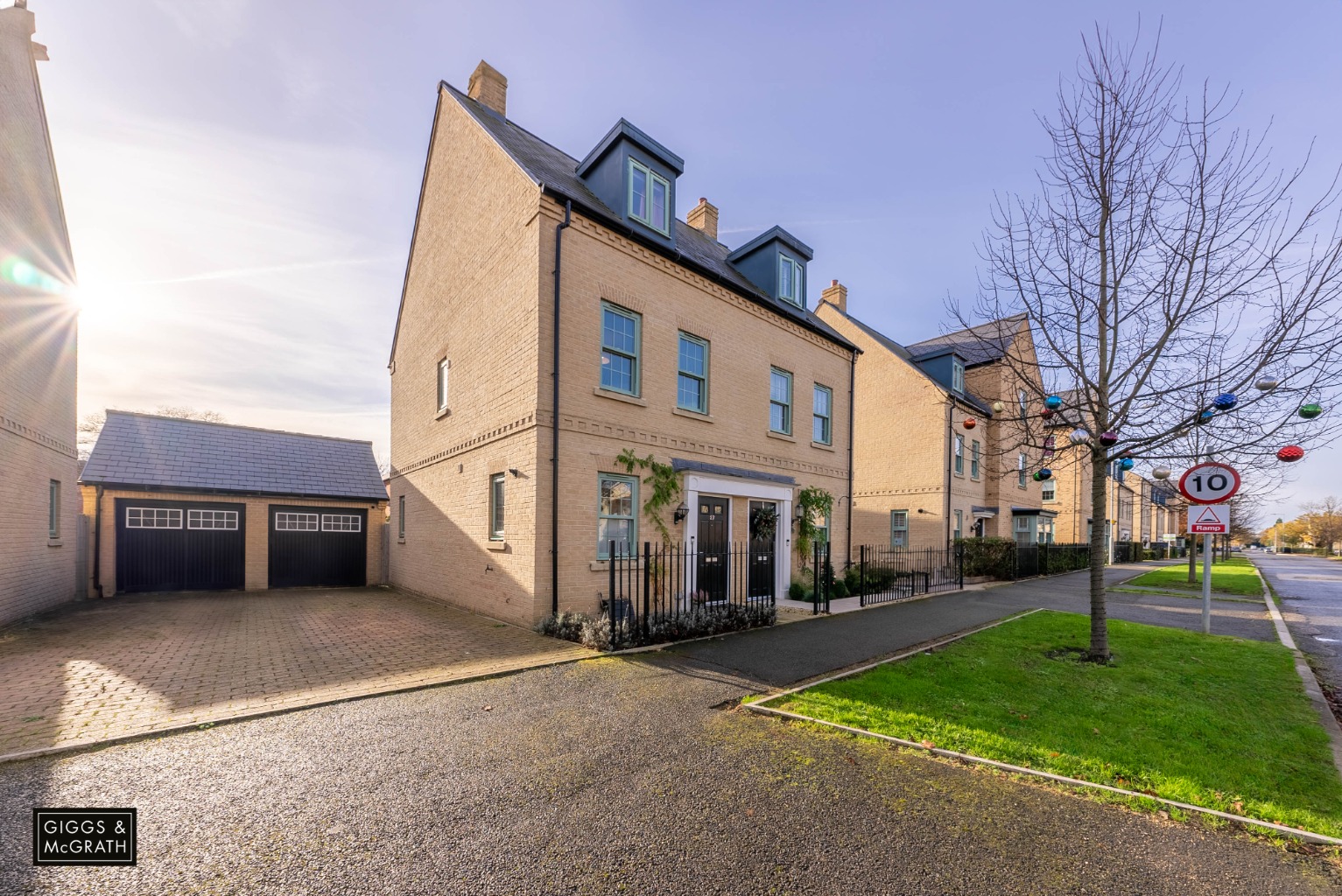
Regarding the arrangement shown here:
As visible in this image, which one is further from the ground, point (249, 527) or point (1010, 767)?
point (249, 527)

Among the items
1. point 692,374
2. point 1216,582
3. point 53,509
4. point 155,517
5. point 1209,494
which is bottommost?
point 1216,582

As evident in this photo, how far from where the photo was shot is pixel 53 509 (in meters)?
13.1

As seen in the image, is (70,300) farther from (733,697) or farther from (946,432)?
(946,432)

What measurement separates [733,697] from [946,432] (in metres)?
19.9

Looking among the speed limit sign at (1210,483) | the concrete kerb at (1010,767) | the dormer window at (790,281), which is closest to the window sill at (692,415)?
the dormer window at (790,281)

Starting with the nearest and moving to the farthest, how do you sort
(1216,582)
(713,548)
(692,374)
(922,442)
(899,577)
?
(713,548) → (692,374) → (899,577) → (1216,582) → (922,442)

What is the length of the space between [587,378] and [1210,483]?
36.3 feet

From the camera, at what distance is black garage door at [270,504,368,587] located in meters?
17.8

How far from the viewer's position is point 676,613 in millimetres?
9375

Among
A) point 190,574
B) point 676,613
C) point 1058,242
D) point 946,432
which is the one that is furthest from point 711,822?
point 946,432

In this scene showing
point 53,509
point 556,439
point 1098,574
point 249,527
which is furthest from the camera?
point 249,527

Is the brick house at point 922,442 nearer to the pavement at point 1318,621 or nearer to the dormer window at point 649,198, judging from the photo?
the pavement at point 1318,621

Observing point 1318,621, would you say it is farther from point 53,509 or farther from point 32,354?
point 53,509

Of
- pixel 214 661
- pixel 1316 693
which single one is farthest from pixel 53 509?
pixel 1316 693
